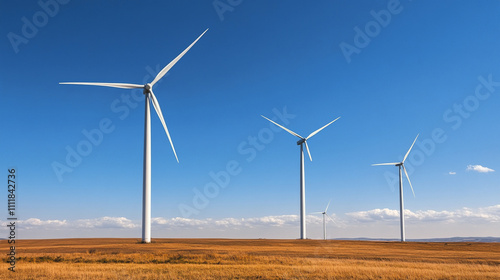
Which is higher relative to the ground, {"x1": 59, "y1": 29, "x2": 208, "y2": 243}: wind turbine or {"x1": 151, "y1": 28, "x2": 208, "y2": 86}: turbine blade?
{"x1": 151, "y1": 28, "x2": 208, "y2": 86}: turbine blade

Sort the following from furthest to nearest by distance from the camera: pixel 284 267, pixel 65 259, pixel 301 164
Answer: pixel 301 164 < pixel 65 259 < pixel 284 267

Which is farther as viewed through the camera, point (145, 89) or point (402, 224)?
point (402, 224)

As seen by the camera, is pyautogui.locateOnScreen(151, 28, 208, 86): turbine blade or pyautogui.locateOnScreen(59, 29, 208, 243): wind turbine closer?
pyautogui.locateOnScreen(59, 29, 208, 243): wind turbine

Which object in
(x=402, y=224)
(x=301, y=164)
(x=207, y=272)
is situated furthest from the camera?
(x=402, y=224)

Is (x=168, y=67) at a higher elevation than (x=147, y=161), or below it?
higher

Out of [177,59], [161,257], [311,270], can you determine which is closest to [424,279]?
[311,270]

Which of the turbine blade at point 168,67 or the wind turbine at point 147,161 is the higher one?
the turbine blade at point 168,67

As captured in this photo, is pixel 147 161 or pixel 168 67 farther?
pixel 168 67

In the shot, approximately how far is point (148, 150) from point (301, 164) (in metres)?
41.8

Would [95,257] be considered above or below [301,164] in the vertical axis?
below

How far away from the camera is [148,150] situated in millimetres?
59312

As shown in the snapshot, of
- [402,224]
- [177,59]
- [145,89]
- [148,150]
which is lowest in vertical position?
[402,224]

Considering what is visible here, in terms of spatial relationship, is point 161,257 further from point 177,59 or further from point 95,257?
point 177,59

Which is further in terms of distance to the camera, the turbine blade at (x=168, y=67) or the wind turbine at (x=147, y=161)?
the turbine blade at (x=168, y=67)
